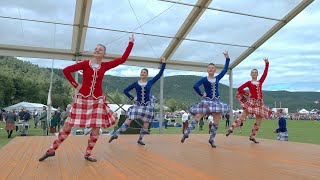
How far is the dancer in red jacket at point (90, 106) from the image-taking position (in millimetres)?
4586

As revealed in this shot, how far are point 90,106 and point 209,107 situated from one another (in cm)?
298

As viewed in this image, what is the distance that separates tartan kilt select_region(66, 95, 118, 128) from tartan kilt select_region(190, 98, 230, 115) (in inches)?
105

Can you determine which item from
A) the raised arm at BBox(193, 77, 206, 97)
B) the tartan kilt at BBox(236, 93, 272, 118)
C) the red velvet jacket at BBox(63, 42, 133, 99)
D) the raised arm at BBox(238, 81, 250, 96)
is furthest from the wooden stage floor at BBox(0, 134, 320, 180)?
the raised arm at BBox(238, 81, 250, 96)

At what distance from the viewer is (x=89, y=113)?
4617 mm

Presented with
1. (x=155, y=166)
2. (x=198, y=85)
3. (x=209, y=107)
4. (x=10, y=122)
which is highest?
(x=198, y=85)

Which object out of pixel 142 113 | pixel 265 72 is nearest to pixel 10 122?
pixel 142 113

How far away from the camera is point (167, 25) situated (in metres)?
10.6

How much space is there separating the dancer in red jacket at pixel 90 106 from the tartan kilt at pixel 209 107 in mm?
2567

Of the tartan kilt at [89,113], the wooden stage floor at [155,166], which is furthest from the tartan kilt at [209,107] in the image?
A: the tartan kilt at [89,113]

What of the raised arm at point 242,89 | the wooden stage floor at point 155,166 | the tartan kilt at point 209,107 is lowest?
the wooden stage floor at point 155,166

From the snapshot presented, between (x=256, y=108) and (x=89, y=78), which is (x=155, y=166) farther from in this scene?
(x=256, y=108)

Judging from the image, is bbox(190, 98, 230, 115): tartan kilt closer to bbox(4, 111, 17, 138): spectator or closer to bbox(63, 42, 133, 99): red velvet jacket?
bbox(63, 42, 133, 99): red velvet jacket

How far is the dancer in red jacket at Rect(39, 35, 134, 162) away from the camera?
15.0 ft

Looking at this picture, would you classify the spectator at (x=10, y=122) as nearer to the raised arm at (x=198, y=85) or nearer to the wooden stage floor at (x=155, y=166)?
the wooden stage floor at (x=155, y=166)
